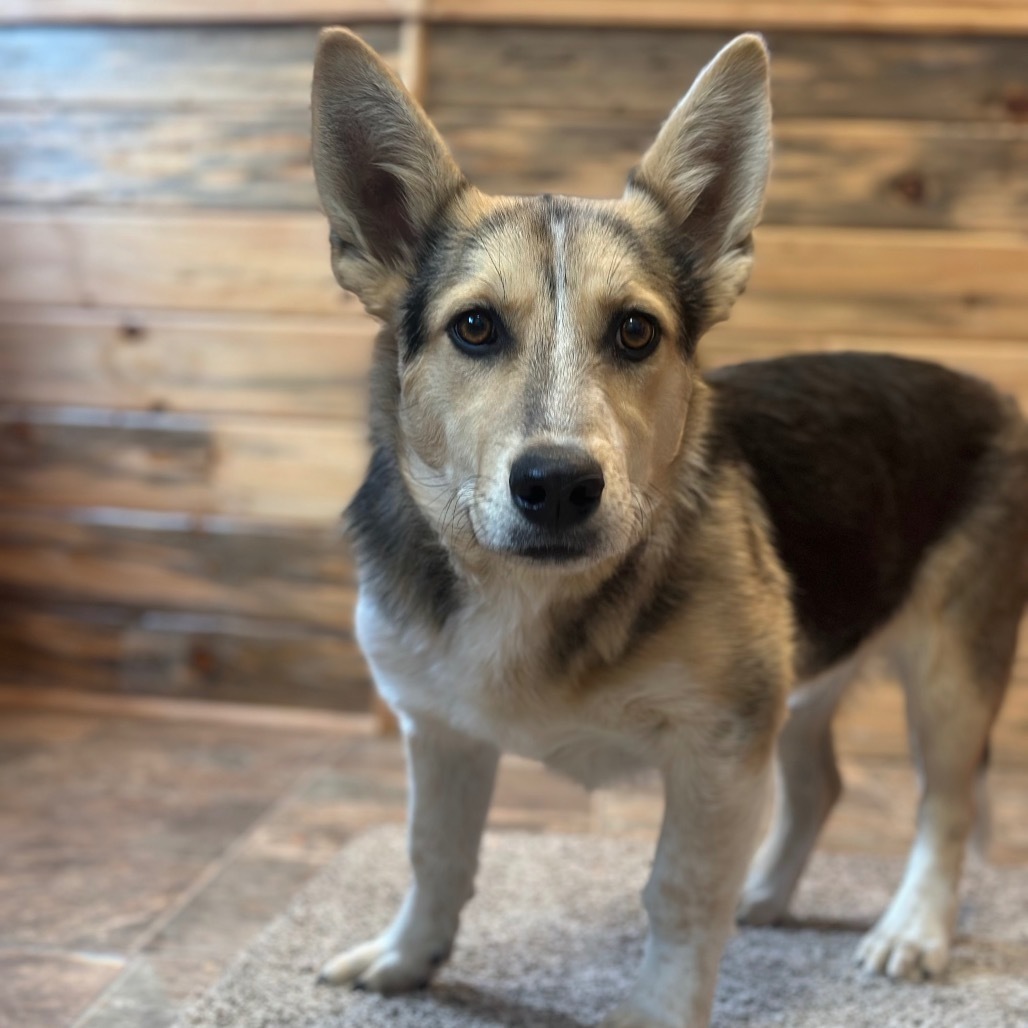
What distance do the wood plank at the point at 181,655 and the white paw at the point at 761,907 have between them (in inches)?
75.1

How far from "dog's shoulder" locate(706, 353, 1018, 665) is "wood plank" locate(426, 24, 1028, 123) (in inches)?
64.0

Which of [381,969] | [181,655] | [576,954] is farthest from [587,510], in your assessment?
[181,655]

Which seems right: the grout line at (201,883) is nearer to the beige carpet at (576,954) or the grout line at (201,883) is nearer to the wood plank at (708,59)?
the beige carpet at (576,954)

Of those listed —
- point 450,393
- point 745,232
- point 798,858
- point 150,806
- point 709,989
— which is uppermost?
point 745,232

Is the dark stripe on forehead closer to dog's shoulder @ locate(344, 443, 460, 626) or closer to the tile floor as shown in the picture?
dog's shoulder @ locate(344, 443, 460, 626)

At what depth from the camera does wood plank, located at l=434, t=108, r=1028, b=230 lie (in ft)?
12.0

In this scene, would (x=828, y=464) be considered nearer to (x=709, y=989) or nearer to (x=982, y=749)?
(x=982, y=749)

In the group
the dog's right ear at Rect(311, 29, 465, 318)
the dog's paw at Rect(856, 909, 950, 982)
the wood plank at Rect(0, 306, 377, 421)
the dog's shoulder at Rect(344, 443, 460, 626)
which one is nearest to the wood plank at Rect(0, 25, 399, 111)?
the wood plank at Rect(0, 306, 377, 421)

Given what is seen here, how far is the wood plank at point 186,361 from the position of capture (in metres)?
3.93

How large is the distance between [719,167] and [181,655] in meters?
2.93

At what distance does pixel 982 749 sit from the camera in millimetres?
2445

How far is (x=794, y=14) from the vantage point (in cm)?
358

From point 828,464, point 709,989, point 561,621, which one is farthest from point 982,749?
point 561,621

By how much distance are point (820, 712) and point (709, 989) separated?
0.88 meters
